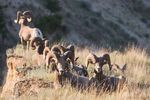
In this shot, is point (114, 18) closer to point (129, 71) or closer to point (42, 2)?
point (42, 2)

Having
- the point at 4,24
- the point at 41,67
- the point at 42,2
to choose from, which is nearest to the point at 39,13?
the point at 42,2

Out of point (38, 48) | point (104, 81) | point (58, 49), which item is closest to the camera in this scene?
point (104, 81)

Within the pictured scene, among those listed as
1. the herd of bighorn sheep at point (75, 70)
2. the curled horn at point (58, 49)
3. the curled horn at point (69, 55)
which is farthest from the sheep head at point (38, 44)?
the curled horn at point (69, 55)

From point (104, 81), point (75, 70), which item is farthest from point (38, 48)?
point (104, 81)

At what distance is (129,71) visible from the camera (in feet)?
64.3

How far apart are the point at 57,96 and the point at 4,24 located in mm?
27480

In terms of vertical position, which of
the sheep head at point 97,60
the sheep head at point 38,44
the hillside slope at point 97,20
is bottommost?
the sheep head at point 97,60

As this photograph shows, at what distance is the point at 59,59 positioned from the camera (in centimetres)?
1652

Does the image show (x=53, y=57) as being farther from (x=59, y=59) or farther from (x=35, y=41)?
(x=35, y=41)

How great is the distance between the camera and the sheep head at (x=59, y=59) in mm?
15942

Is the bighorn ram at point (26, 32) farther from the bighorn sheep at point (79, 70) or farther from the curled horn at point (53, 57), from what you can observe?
the curled horn at point (53, 57)

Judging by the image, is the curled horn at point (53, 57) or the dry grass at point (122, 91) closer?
the dry grass at point (122, 91)

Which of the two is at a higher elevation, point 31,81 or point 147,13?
point 147,13

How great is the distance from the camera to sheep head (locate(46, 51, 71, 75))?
15942 millimetres
